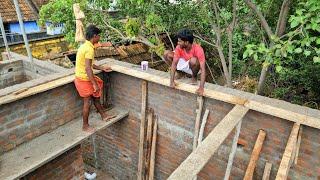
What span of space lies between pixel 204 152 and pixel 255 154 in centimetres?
162

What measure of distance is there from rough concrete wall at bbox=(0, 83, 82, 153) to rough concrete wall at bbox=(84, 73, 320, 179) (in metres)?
0.91

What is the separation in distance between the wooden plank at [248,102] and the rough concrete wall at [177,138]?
18 cm

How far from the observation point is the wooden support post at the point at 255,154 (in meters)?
3.82

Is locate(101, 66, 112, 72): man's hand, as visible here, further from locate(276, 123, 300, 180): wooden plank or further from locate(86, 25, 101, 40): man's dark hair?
locate(276, 123, 300, 180): wooden plank

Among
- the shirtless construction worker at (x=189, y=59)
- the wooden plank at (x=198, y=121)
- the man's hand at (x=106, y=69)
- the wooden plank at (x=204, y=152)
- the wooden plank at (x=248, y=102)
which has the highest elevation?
the shirtless construction worker at (x=189, y=59)

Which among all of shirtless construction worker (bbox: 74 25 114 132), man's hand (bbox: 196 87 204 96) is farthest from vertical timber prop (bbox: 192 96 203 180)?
shirtless construction worker (bbox: 74 25 114 132)

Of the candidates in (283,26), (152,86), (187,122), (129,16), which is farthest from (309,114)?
(129,16)

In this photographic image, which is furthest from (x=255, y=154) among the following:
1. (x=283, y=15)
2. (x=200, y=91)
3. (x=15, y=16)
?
(x=15, y=16)

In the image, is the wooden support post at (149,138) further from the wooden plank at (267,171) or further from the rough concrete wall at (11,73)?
the rough concrete wall at (11,73)

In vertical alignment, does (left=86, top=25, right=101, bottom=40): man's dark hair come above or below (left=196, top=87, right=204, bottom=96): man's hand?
above

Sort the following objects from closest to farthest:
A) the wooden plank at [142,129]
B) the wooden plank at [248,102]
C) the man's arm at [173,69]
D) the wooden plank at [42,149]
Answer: the wooden plank at [248,102]
the wooden plank at [42,149]
the man's arm at [173,69]
the wooden plank at [142,129]

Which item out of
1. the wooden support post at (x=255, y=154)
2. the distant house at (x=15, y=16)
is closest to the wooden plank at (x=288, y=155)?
the wooden support post at (x=255, y=154)

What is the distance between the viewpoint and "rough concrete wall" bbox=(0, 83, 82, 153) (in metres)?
4.10

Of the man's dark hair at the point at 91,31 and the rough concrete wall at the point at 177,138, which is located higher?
the man's dark hair at the point at 91,31
